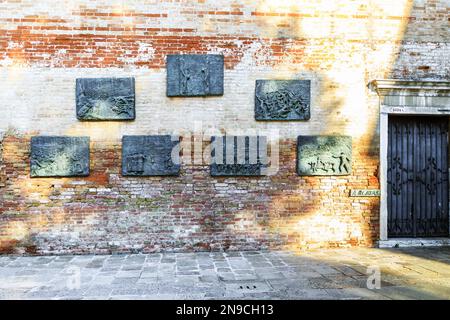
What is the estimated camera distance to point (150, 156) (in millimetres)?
6613

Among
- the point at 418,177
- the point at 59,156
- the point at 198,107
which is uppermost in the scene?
the point at 198,107

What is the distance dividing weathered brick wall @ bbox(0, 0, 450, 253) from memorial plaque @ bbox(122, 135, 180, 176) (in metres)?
0.14

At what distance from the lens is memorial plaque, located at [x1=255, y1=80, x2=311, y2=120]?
675 centimetres

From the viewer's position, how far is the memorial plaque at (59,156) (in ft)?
21.3

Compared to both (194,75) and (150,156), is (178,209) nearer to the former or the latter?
(150,156)

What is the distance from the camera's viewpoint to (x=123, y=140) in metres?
6.59

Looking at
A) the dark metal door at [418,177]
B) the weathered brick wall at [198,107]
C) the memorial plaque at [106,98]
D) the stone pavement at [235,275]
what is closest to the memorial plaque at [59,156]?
the weathered brick wall at [198,107]

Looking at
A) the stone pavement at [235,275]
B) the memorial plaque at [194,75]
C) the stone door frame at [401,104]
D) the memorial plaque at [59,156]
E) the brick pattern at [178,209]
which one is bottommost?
the stone pavement at [235,275]

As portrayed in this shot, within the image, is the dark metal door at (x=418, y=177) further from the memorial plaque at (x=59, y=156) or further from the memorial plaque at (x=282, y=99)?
the memorial plaque at (x=59, y=156)

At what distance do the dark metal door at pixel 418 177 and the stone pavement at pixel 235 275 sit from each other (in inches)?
23.7

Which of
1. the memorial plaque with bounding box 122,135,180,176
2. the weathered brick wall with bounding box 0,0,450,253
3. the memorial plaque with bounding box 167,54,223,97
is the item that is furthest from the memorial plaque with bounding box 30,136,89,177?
the memorial plaque with bounding box 167,54,223,97

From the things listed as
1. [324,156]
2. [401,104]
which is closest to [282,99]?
[324,156]

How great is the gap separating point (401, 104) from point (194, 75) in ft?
13.2
